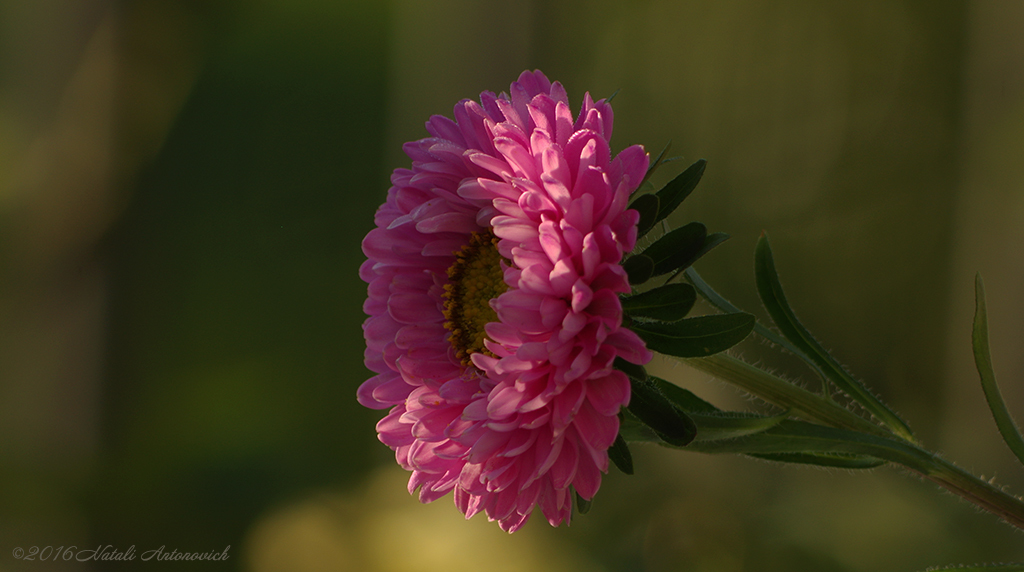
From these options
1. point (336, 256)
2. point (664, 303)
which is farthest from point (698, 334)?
point (336, 256)

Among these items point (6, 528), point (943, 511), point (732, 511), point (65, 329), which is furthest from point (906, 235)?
point (6, 528)

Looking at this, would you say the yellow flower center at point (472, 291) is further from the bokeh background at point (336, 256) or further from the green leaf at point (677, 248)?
the bokeh background at point (336, 256)

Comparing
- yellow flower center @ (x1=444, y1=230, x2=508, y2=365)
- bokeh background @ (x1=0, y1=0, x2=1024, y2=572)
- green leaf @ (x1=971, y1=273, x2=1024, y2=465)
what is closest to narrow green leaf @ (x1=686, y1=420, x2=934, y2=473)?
green leaf @ (x1=971, y1=273, x2=1024, y2=465)

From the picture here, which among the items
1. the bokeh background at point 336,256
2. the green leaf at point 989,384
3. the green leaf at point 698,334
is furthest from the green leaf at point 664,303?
the bokeh background at point 336,256

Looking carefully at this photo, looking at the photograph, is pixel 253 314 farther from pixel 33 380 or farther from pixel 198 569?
pixel 198 569

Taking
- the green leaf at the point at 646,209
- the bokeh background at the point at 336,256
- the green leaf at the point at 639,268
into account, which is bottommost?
the bokeh background at the point at 336,256

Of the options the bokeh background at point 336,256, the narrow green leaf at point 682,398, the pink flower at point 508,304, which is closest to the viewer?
the pink flower at point 508,304
